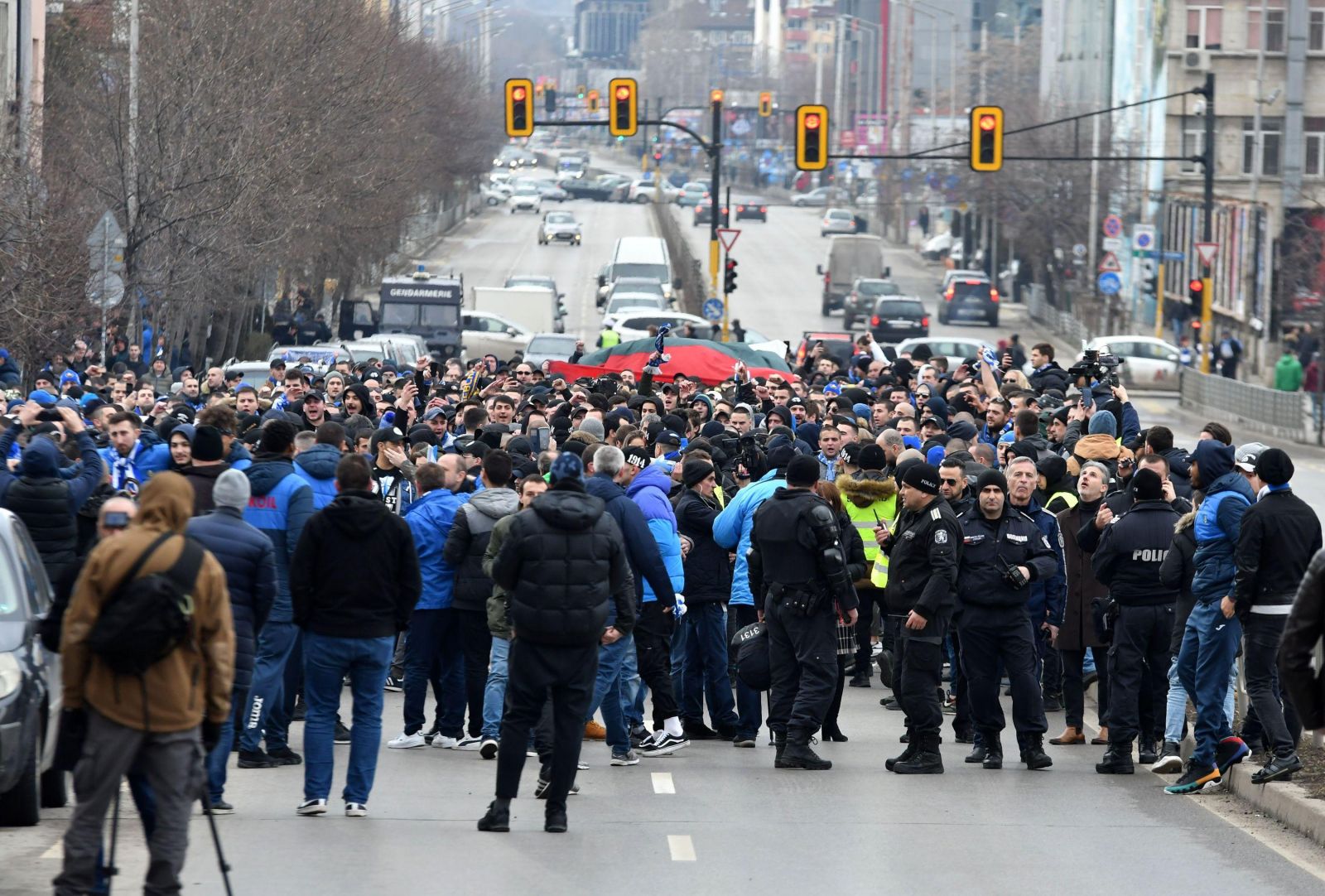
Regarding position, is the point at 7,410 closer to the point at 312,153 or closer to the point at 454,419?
the point at 454,419

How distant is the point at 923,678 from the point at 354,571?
3385 millimetres

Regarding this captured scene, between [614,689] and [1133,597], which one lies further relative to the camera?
[1133,597]

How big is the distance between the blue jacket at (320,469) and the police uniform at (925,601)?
10.1 feet

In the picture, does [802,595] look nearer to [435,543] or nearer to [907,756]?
[907,756]

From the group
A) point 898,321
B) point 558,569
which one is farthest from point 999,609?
point 898,321

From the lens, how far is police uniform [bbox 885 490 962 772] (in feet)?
39.5

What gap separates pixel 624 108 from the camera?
37.4 m

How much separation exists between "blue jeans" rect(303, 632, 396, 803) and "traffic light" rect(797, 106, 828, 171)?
1073 inches

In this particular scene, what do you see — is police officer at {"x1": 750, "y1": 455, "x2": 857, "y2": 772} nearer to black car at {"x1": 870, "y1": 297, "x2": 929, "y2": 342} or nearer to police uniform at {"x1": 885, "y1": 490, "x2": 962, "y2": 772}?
police uniform at {"x1": 885, "y1": 490, "x2": 962, "y2": 772}

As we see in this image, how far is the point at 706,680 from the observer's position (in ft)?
45.2

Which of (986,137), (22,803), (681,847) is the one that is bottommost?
(681,847)

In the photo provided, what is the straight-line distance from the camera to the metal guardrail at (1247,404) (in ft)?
136

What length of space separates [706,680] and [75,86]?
31.8 meters

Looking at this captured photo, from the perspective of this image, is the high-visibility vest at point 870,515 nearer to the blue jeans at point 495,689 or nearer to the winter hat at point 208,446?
the blue jeans at point 495,689
